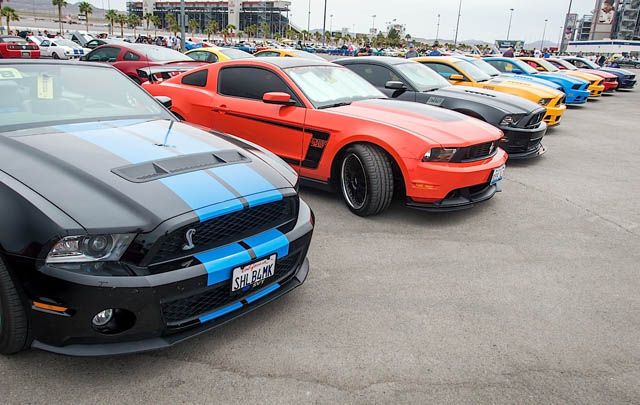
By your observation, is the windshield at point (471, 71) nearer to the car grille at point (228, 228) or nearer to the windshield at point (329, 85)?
the windshield at point (329, 85)

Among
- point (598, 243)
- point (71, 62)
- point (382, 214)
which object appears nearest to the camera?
point (71, 62)

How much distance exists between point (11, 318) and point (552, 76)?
1402cm

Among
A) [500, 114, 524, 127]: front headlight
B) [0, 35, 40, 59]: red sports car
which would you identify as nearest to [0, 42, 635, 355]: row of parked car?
[500, 114, 524, 127]: front headlight

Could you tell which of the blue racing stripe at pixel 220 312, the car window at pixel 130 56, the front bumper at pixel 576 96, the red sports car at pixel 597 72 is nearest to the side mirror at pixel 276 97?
the blue racing stripe at pixel 220 312

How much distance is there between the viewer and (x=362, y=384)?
223 centimetres

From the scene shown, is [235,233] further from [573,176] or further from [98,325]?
[573,176]

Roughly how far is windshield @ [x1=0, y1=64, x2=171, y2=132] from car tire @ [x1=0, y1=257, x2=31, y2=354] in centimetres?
120

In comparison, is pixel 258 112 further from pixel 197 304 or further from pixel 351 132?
pixel 197 304

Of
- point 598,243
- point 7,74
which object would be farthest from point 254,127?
point 598,243

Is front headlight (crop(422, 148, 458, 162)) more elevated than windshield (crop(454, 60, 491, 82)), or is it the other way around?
windshield (crop(454, 60, 491, 82))

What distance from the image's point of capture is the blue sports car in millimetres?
12271

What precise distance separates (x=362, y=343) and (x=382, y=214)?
214cm

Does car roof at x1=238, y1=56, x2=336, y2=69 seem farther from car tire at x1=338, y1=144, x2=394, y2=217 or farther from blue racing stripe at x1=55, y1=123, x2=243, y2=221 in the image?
blue racing stripe at x1=55, y1=123, x2=243, y2=221

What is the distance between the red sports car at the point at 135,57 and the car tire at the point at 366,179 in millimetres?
6316
